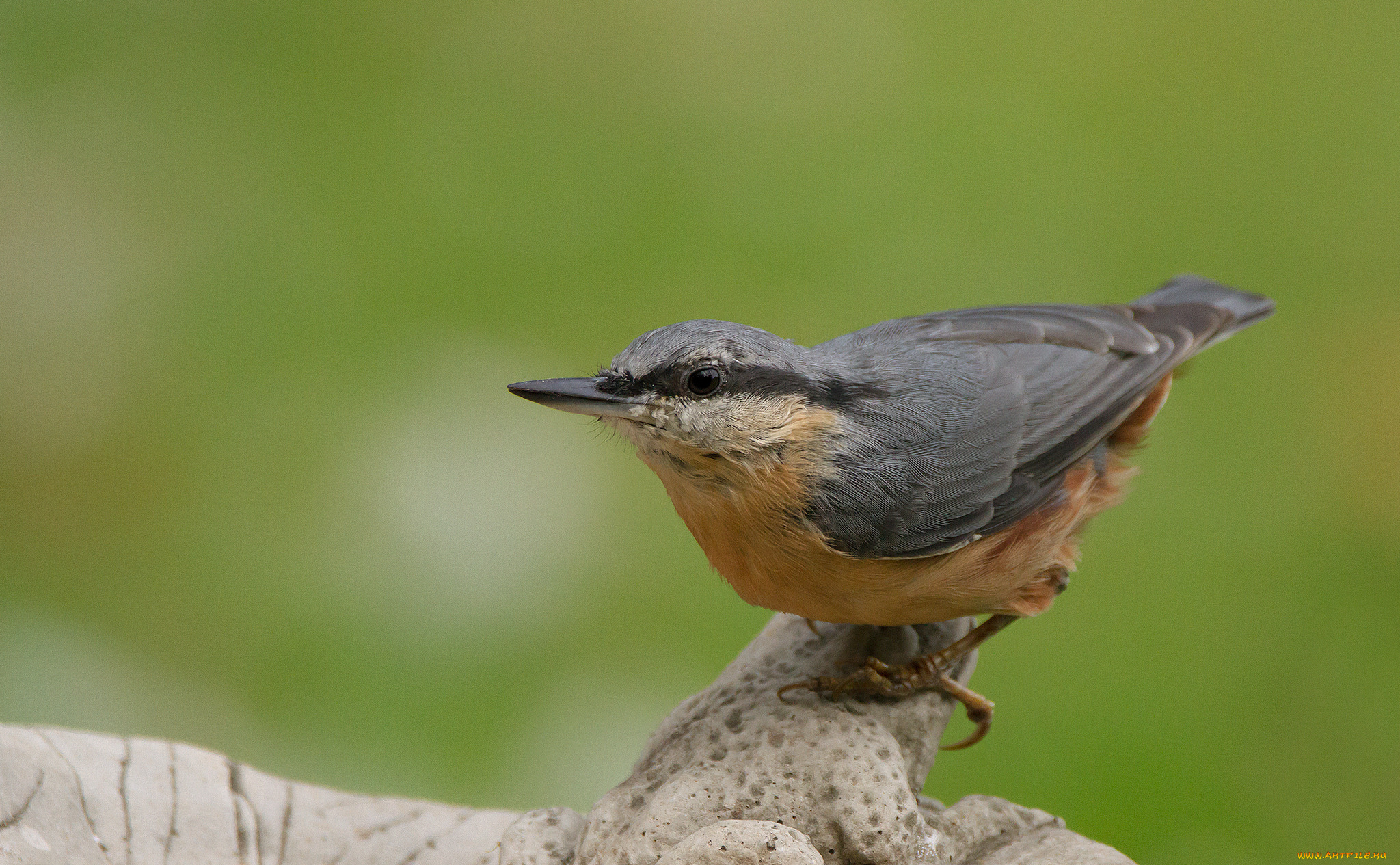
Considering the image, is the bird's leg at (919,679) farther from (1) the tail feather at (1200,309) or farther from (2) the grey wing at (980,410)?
(1) the tail feather at (1200,309)

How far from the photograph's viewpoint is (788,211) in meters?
6.82

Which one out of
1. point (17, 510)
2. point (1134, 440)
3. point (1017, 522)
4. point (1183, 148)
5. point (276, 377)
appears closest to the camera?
point (1017, 522)

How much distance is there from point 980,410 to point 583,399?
3.80 feet

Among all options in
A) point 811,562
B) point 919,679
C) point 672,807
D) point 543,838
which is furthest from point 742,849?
point 919,679

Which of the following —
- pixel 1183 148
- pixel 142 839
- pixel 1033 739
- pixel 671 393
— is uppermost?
pixel 1183 148

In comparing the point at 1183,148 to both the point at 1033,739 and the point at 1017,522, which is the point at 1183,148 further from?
the point at 1017,522

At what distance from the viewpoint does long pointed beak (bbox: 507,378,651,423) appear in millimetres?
3031

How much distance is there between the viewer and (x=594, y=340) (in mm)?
6203

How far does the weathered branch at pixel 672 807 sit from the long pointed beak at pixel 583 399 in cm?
86

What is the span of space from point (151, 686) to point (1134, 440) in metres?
3.97

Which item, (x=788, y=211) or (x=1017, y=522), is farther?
(x=788, y=211)

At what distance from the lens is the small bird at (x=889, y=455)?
10.3ft

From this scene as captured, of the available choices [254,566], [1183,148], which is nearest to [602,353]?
[254,566]

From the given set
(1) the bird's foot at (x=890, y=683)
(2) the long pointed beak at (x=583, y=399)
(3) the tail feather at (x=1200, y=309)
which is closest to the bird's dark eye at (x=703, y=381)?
(2) the long pointed beak at (x=583, y=399)
